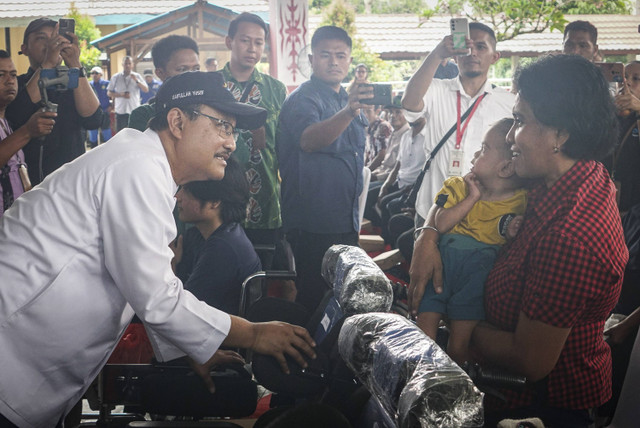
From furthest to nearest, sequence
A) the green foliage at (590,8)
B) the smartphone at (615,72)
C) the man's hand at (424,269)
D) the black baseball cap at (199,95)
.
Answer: the green foliage at (590,8) < the smartphone at (615,72) < the man's hand at (424,269) < the black baseball cap at (199,95)

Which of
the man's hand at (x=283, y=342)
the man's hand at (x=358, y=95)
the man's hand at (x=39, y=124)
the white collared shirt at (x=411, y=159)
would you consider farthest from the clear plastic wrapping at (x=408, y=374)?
Answer: the white collared shirt at (x=411, y=159)

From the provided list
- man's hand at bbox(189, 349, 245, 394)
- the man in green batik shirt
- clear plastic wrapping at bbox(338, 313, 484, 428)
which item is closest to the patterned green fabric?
the man in green batik shirt

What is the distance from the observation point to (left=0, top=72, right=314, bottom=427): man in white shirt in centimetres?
188

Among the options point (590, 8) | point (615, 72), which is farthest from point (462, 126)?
point (590, 8)

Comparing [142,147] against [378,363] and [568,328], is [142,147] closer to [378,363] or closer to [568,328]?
[378,363]

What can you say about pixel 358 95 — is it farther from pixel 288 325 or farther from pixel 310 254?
pixel 288 325

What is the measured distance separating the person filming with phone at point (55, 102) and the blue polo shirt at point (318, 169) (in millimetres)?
1224

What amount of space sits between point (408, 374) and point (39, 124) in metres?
3.04

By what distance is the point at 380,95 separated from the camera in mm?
3648

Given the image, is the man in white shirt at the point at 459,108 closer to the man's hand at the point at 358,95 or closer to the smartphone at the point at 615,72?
the man's hand at the point at 358,95

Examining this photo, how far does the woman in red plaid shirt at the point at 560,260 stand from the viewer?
73.1 inches

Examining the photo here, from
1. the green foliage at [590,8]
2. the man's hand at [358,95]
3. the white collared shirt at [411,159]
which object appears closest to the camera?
the man's hand at [358,95]

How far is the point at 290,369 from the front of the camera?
1.94 metres

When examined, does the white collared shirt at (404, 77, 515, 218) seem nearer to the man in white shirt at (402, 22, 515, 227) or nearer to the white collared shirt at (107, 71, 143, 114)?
the man in white shirt at (402, 22, 515, 227)
